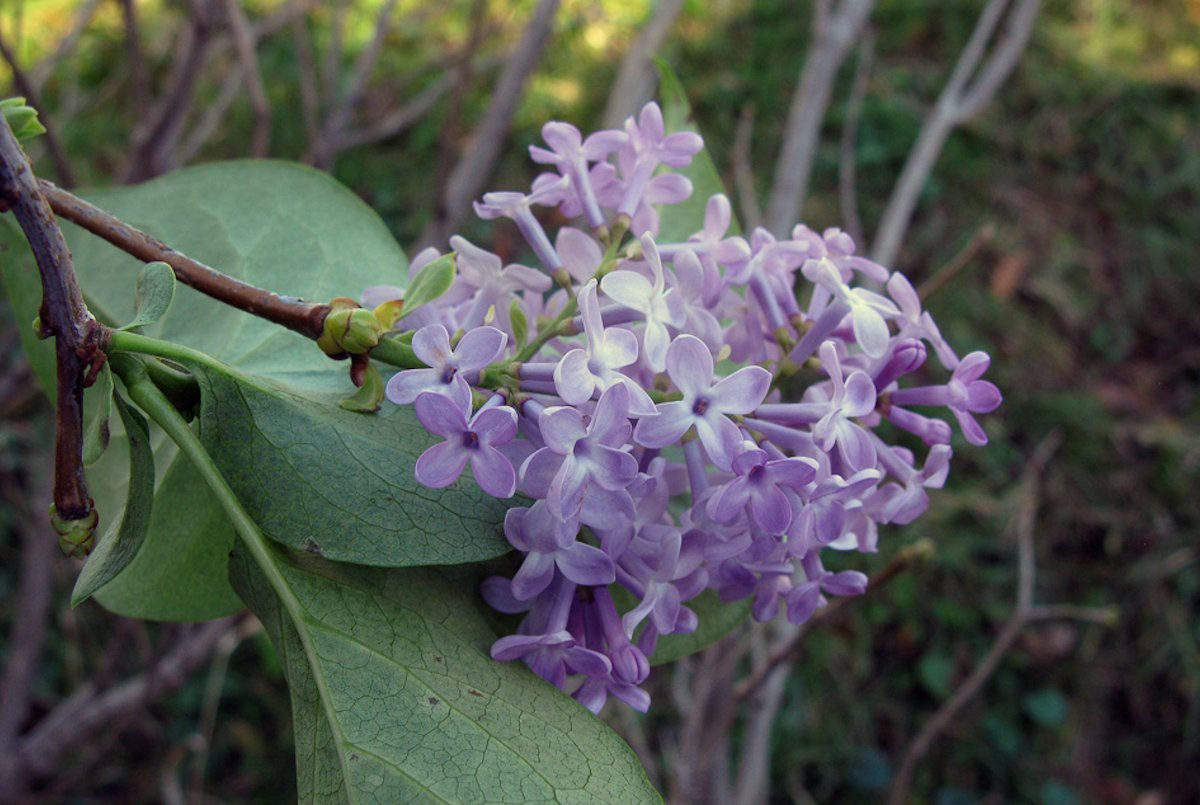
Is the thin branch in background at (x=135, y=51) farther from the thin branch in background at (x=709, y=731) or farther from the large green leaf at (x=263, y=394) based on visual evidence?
the thin branch in background at (x=709, y=731)

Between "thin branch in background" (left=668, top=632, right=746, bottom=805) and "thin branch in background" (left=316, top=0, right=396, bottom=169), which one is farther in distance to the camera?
"thin branch in background" (left=316, top=0, right=396, bottom=169)

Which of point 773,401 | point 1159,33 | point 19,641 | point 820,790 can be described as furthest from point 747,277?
point 1159,33

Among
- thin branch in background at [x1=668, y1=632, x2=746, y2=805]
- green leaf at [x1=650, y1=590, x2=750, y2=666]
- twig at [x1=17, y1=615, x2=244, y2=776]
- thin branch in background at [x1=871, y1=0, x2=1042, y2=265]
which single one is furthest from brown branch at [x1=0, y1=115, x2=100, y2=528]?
thin branch in background at [x1=871, y1=0, x2=1042, y2=265]

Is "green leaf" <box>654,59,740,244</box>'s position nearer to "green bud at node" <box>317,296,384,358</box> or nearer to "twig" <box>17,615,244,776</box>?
"green bud at node" <box>317,296,384,358</box>

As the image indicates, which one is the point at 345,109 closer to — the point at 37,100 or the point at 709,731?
the point at 37,100

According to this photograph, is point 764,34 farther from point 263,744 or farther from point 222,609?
point 222,609

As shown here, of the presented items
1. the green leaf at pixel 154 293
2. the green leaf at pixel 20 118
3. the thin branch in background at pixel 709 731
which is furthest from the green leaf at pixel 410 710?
the thin branch in background at pixel 709 731
